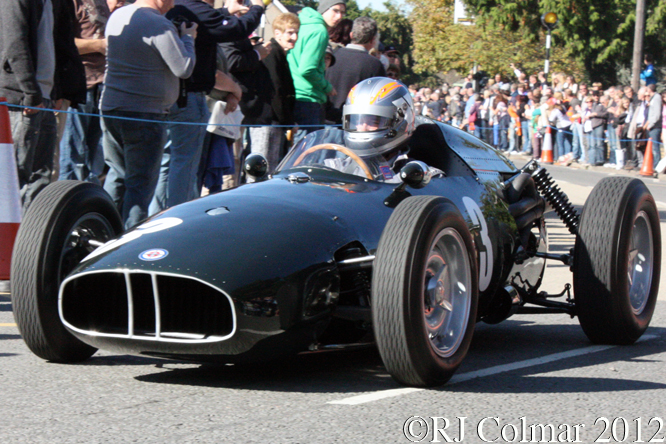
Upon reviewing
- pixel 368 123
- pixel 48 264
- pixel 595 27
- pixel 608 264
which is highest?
pixel 595 27

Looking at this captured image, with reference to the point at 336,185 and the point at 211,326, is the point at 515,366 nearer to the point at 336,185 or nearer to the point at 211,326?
the point at 336,185

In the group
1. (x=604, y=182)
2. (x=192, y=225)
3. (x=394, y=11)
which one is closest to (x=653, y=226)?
(x=604, y=182)

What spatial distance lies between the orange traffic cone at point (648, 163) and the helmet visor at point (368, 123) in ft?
55.5

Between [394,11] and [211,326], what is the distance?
10086 cm

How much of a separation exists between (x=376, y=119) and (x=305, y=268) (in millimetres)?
1685

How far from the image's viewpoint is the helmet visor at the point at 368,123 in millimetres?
5785

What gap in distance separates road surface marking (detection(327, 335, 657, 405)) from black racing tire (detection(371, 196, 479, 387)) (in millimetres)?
84

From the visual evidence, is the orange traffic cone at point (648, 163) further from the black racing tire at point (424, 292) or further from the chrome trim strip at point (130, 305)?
the chrome trim strip at point (130, 305)

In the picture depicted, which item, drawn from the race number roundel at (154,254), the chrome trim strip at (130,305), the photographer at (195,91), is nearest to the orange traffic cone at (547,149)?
the photographer at (195,91)

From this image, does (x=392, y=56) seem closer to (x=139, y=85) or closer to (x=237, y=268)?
(x=139, y=85)

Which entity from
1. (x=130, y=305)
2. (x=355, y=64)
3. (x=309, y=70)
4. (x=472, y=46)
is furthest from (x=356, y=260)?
(x=472, y=46)

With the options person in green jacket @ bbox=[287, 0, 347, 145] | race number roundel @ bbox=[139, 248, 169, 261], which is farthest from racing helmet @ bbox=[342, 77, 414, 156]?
person in green jacket @ bbox=[287, 0, 347, 145]

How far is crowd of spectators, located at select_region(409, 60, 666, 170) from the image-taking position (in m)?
21.8

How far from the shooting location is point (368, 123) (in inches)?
228
